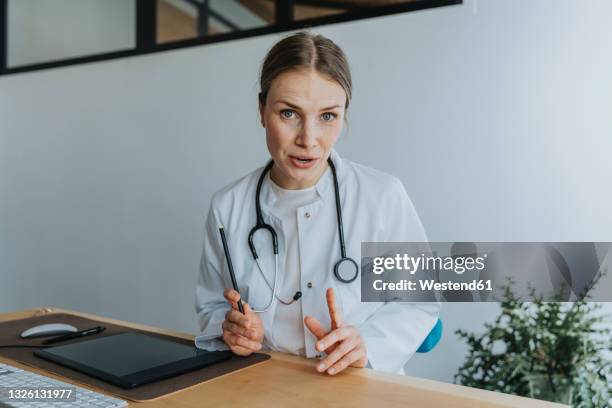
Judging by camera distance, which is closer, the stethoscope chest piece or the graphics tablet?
the graphics tablet

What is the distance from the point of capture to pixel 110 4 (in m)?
3.28

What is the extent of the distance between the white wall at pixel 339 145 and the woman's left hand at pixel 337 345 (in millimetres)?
982

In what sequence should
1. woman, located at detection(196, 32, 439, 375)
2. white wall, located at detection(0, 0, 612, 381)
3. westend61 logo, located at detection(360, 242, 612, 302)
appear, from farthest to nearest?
white wall, located at detection(0, 0, 612, 381)
westend61 logo, located at detection(360, 242, 612, 302)
woman, located at detection(196, 32, 439, 375)

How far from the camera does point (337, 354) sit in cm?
104

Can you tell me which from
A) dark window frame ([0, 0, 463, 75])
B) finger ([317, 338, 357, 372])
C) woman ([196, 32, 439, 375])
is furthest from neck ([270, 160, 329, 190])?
dark window frame ([0, 0, 463, 75])

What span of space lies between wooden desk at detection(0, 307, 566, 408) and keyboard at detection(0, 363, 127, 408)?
0.17ft

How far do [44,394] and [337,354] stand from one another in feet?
1.71

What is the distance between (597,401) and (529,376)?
0.60ft

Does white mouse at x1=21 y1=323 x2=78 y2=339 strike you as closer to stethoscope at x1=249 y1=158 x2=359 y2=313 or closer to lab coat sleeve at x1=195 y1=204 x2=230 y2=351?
lab coat sleeve at x1=195 y1=204 x2=230 y2=351

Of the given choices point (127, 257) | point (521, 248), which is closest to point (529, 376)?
point (521, 248)

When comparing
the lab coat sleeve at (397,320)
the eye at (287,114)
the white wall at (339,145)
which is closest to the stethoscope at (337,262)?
the lab coat sleeve at (397,320)

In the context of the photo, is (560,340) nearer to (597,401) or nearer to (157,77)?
(597,401)

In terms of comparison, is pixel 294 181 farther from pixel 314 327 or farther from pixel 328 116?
pixel 314 327

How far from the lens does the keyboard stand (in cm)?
85
